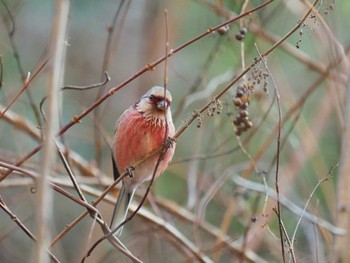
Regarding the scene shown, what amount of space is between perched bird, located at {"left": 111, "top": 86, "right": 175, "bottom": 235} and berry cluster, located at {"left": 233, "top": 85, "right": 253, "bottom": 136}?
56cm

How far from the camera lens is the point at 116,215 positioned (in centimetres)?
393

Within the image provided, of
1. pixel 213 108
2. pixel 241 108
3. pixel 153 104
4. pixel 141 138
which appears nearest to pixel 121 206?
pixel 141 138

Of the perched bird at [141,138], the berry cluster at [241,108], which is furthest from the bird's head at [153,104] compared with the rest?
the berry cluster at [241,108]

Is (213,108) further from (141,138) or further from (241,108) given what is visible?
(141,138)

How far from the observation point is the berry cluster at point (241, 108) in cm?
300

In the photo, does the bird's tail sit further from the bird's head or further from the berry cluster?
the berry cluster

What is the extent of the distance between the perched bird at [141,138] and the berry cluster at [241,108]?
1.84ft

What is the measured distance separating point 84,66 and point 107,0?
2.65ft

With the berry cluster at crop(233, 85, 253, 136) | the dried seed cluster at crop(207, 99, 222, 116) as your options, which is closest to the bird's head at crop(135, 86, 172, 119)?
the berry cluster at crop(233, 85, 253, 136)

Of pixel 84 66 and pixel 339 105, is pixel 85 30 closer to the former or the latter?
pixel 84 66

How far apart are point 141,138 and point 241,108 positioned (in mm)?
845

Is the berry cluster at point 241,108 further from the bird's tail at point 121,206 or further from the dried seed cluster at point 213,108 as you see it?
the bird's tail at point 121,206

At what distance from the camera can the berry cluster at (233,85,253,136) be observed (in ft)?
9.84

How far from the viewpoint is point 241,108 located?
306 cm
